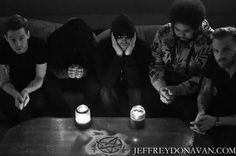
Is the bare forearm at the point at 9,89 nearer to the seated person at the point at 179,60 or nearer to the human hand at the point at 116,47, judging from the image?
the human hand at the point at 116,47

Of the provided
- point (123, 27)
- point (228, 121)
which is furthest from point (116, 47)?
point (228, 121)

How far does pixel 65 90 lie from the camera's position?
2734mm

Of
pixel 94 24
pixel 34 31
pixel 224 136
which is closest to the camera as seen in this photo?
pixel 224 136

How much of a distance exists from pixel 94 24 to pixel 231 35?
1.37m

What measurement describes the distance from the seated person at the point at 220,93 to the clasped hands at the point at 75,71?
863 mm

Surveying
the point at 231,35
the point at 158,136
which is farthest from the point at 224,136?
the point at 231,35

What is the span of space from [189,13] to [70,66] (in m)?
0.94

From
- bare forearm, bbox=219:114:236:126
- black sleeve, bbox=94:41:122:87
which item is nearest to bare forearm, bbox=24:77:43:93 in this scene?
black sleeve, bbox=94:41:122:87

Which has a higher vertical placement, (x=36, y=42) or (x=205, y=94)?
(x=36, y=42)

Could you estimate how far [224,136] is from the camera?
2.21 meters

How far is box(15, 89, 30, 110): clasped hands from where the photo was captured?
237 cm

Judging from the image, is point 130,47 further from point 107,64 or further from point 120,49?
point 107,64

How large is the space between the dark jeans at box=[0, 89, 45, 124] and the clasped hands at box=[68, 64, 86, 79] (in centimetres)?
25

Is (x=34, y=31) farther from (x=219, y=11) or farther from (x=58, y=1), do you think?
(x=219, y=11)
